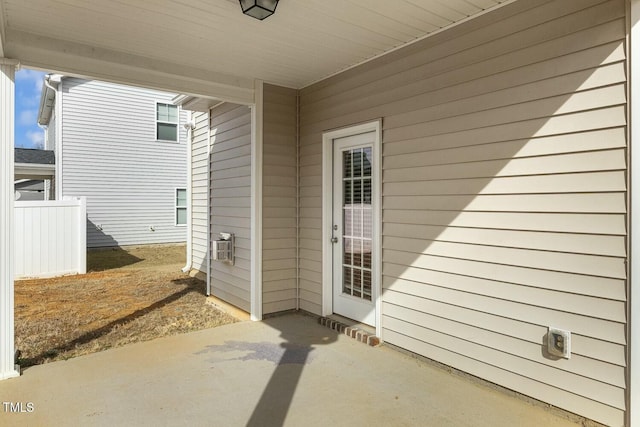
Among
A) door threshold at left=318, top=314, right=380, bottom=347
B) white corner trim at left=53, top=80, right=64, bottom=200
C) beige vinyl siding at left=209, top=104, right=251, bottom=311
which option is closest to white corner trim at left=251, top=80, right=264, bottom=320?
beige vinyl siding at left=209, top=104, right=251, bottom=311

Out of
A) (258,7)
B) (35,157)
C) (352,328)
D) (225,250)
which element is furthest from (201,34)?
(35,157)

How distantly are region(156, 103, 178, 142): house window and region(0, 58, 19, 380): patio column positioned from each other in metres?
8.68

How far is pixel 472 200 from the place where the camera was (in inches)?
114

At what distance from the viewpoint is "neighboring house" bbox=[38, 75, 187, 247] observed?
9.89 m

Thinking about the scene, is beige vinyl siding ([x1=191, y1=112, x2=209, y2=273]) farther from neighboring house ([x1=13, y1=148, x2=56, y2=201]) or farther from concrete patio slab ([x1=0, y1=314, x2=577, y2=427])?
neighboring house ([x1=13, y1=148, x2=56, y2=201])

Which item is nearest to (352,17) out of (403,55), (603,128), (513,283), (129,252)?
(403,55)

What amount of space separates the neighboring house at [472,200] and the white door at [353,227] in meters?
0.02

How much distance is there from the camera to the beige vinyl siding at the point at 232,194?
483 cm

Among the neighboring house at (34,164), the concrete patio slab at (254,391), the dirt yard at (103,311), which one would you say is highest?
the neighboring house at (34,164)

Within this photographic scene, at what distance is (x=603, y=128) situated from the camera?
2.24 meters

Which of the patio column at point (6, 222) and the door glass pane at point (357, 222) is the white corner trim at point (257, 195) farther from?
the patio column at point (6, 222)

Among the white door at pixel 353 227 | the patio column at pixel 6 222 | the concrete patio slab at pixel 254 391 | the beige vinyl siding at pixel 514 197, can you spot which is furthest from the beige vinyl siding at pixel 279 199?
the patio column at pixel 6 222

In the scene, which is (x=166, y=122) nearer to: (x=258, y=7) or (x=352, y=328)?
(x=352, y=328)

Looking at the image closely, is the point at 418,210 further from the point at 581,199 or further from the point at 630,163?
the point at 630,163
